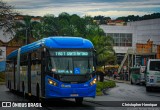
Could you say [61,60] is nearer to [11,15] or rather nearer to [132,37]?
[11,15]

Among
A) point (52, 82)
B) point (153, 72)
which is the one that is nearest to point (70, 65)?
point (52, 82)

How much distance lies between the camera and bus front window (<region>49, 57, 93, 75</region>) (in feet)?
78.3

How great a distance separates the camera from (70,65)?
24000mm

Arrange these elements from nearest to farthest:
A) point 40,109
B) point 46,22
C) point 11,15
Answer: point 40,109, point 11,15, point 46,22

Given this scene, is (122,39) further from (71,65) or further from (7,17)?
(71,65)

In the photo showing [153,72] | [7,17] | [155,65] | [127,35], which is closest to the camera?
[153,72]

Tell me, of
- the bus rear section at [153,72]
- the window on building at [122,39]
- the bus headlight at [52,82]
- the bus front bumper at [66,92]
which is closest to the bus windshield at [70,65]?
the bus headlight at [52,82]

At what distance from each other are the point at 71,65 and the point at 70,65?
0.05 metres

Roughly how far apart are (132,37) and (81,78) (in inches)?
5033

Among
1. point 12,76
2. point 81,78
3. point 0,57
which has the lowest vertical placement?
point 0,57

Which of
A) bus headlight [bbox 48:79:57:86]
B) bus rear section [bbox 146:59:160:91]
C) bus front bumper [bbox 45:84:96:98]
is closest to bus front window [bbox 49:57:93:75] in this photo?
A: bus headlight [bbox 48:79:57:86]

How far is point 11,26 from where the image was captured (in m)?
69.6

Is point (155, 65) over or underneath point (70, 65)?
underneath

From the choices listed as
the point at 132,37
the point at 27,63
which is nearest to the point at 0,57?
the point at 132,37
